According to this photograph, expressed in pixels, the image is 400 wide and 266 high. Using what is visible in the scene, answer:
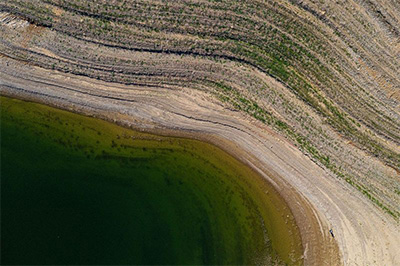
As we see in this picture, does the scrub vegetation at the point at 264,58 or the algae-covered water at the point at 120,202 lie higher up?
the scrub vegetation at the point at 264,58

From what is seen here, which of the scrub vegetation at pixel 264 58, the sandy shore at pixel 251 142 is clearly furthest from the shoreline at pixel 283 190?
the scrub vegetation at pixel 264 58

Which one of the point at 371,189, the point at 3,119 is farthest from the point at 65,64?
the point at 371,189

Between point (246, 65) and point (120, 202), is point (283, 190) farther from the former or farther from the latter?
point (120, 202)

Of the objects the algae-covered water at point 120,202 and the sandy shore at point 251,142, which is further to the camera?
the algae-covered water at point 120,202

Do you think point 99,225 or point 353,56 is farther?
point 99,225

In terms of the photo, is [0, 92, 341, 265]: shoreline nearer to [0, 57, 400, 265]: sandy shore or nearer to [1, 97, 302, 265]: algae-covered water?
[0, 57, 400, 265]: sandy shore

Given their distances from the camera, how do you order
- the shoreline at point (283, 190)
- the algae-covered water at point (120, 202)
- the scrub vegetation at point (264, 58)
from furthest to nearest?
the algae-covered water at point (120, 202) → the shoreline at point (283, 190) → the scrub vegetation at point (264, 58)

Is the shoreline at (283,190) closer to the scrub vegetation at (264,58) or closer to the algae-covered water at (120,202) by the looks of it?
the algae-covered water at (120,202)

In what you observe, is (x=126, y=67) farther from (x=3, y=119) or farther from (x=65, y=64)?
(x=3, y=119)
